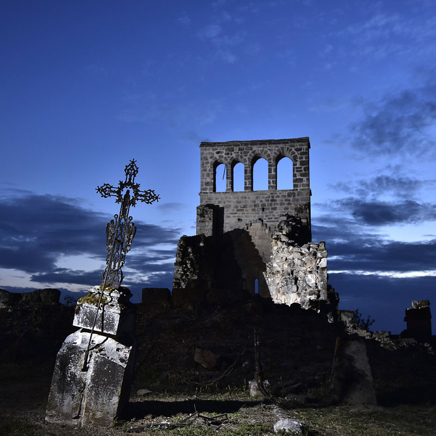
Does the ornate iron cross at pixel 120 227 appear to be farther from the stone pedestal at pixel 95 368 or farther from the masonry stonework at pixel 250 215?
the masonry stonework at pixel 250 215

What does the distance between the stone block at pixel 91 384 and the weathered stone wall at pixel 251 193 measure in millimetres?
14726

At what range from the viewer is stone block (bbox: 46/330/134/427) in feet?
17.2

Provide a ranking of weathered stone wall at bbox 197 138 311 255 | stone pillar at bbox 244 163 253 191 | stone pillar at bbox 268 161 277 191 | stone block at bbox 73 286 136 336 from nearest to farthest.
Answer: stone block at bbox 73 286 136 336 → weathered stone wall at bbox 197 138 311 255 → stone pillar at bbox 268 161 277 191 → stone pillar at bbox 244 163 253 191

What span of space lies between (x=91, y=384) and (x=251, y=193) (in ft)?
51.6

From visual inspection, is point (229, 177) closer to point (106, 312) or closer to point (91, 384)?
point (106, 312)

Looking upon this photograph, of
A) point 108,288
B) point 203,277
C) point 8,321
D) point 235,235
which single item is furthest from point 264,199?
point 108,288

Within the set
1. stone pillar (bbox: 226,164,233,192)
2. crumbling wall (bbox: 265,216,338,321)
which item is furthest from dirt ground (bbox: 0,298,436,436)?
stone pillar (bbox: 226,164,233,192)

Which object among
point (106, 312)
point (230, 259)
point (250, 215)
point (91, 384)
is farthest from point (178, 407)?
point (250, 215)

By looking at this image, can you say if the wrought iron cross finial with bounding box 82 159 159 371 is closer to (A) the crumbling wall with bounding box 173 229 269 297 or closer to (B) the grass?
(B) the grass

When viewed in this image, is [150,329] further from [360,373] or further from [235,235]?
[235,235]

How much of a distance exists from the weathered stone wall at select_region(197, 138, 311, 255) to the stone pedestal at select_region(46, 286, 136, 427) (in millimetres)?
14532

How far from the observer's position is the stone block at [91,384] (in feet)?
17.2

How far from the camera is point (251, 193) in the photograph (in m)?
20.5

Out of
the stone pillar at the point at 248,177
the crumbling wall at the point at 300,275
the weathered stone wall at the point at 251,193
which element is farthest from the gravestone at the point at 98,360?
the stone pillar at the point at 248,177
